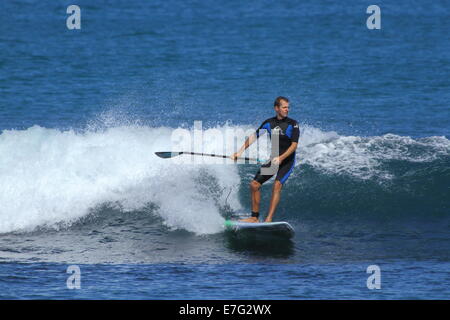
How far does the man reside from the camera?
1205cm

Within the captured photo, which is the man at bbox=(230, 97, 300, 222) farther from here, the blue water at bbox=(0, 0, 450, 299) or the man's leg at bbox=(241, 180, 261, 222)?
the blue water at bbox=(0, 0, 450, 299)

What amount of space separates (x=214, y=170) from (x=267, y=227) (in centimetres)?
323

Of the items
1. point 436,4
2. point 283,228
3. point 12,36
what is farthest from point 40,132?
point 436,4

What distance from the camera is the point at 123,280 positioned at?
10.9 m

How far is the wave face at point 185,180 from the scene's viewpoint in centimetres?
1412

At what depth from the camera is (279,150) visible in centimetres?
1228

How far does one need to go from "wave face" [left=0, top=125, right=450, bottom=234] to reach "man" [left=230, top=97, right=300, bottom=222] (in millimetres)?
1119
